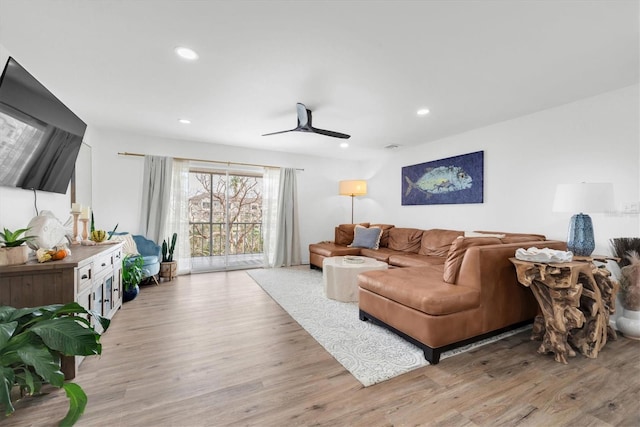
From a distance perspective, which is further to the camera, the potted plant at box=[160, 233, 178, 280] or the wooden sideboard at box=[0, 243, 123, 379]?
the potted plant at box=[160, 233, 178, 280]

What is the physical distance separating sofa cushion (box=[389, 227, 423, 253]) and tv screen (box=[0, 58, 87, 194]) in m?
4.56

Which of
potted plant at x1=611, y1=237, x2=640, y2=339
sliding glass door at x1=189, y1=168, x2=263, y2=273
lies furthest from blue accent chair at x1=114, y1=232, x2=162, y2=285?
potted plant at x1=611, y1=237, x2=640, y2=339

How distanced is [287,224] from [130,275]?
275cm

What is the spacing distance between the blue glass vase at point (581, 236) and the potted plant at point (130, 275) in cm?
477

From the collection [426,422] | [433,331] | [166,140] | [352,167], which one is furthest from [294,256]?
[426,422]

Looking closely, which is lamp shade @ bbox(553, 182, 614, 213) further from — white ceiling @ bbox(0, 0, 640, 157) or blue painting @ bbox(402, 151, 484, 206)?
blue painting @ bbox(402, 151, 484, 206)

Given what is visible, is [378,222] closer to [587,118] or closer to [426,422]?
[587,118]

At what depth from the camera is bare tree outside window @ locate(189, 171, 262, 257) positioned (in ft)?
17.7

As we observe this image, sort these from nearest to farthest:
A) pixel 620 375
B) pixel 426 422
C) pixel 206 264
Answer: pixel 426 422
pixel 620 375
pixel 206 264

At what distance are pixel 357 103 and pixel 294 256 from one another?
3389 mm

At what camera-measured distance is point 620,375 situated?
6.04 ft

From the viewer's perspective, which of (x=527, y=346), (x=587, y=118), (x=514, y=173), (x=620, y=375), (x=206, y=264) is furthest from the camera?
(x=206, y=264)

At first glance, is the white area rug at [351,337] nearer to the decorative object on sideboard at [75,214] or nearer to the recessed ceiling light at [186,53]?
the decorative object on sideboard at [75,214]

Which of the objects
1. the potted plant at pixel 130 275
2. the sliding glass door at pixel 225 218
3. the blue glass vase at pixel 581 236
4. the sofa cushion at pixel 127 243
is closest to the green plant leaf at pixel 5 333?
the potted plant at pixel 130 275
